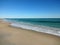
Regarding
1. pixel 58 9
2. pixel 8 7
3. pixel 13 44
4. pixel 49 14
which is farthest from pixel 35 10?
pixel 13 44

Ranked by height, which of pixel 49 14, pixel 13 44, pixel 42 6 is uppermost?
pixel 42 6

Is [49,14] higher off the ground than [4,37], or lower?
higher

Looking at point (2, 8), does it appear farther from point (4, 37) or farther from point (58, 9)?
point (58, 9)

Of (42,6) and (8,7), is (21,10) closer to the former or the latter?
(8,7)

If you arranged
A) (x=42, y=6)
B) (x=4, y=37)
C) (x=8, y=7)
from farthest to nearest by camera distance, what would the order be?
(x=8, y=7)
(x=4, y=37)
(x=42, y=6)

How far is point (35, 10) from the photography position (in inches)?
79.7

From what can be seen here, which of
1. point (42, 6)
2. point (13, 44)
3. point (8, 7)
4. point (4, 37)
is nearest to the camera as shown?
point (13, 44)

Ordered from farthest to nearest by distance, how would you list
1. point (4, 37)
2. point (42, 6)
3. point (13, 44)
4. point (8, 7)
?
point (8, 7)
point (4, 37)
point (42, 6)
point (13, 44)

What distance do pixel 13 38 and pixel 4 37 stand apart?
0.19 m

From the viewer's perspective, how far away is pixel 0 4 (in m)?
2.25

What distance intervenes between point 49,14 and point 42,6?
0.19 metres

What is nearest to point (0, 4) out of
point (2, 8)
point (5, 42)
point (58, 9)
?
point (2, 8)

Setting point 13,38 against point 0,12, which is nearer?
point 13,38

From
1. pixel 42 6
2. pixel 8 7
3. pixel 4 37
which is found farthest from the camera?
pixel 8 7
